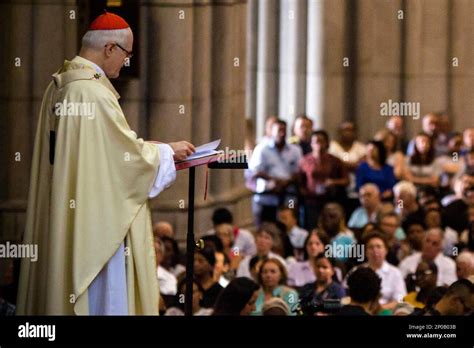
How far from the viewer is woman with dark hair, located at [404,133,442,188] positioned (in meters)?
12.6

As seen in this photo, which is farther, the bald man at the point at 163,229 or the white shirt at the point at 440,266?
→ the white shirt at the point at 440,266

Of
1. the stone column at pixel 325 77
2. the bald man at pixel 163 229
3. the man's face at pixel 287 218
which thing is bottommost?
the bald man at pixel 163 229

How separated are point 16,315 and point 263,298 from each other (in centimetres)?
169

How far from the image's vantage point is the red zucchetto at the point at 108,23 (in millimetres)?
10195

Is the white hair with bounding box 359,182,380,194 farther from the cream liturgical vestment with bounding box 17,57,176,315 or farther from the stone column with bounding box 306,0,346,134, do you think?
the cream liturgical vestment with bounding box 17,57,176,315

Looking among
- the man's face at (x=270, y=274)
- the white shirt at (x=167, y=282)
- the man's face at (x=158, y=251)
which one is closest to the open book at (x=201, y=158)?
the man's face at (x=158, y=251)

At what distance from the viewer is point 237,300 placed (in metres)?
11.0

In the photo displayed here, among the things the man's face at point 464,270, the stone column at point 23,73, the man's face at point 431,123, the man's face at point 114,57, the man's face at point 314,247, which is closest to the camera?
the man's face at point 114,57

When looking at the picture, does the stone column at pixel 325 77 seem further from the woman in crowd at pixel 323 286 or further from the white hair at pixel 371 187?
the woman in crowd at pixel 323 286

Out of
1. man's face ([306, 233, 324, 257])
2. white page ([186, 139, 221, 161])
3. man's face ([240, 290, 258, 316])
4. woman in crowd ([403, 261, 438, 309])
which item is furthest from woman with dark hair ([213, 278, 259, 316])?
white page ([186, 139, 221, 161])

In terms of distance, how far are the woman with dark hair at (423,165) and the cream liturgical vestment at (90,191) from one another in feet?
10.0

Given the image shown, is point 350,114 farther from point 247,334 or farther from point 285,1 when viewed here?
point 247,334

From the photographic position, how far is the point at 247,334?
10.9 meters

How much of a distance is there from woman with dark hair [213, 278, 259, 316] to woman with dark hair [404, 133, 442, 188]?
1.98 m
